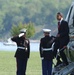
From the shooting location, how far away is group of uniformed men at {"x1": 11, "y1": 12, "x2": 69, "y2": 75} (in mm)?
14375

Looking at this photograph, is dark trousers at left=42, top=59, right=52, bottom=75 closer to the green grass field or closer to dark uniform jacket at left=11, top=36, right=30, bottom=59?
dark uniform jacket at left=11, top=36, right=30, bottom=59

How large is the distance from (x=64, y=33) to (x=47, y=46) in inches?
42.3

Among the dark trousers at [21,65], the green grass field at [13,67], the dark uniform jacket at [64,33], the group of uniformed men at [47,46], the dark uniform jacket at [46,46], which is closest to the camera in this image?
the dark uniform jacket at [64,33]

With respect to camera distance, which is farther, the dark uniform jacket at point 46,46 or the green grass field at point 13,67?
the green grass field at point 13,67

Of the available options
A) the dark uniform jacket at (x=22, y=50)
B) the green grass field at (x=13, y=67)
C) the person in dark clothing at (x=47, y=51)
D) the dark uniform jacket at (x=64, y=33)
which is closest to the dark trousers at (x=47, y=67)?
the person in dark clothing at (x=47, y=51)

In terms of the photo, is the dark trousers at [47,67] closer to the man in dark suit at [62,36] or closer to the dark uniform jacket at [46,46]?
the dark uniform jacket at [46,46]

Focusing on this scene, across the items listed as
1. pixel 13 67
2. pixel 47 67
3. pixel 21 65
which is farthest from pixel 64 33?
pixel 13 67

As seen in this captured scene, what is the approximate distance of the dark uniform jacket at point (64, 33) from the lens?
560 inches

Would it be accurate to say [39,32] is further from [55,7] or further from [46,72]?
[46,72]

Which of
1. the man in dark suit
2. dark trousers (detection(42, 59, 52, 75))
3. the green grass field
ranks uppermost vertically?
the man in dark suit

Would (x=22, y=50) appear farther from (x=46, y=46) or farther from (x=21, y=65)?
(x=46, y=46)

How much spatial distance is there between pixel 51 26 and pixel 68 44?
449ft

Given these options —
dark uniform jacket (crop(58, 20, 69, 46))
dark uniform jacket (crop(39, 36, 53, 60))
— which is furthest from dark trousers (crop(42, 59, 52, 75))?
dark uniform jacket (crop(58, 20, 69, 46))

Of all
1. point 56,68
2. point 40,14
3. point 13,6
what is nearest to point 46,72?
point 56,68
